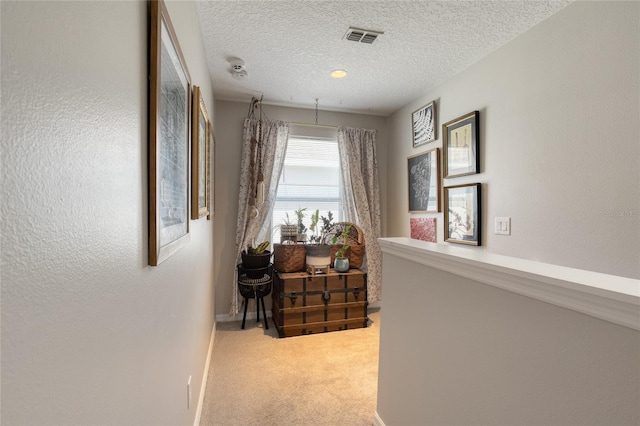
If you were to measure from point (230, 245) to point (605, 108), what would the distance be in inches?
126

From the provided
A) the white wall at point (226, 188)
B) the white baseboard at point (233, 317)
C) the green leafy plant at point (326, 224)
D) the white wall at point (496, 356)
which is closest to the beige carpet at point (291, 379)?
the white baseboard at point (233, 317)

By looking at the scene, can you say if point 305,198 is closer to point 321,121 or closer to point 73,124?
point 321,121

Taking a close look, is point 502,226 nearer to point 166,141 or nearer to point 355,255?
point 355,255

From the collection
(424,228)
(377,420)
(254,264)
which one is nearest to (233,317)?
(254,264)

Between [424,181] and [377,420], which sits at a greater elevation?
→ [424,181]

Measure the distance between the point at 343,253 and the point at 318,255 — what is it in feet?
1.03

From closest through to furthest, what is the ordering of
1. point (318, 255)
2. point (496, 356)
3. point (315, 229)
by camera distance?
1. point (496, 356)
2. point (318, 255)
3. point (315, 229)

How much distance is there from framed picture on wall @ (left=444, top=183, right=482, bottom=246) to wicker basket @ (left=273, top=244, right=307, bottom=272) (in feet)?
4.71

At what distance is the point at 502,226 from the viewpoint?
7.33 ft

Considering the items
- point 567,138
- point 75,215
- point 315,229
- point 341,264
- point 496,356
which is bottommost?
point 341,264

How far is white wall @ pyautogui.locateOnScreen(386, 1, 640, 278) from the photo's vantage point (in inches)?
59.6

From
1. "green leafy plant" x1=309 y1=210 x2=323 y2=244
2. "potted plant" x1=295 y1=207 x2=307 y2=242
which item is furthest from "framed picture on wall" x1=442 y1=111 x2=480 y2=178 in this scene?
"potted plant" x1=295 y1=207 x2=307 y2=242

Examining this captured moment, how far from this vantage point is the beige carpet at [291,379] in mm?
1843

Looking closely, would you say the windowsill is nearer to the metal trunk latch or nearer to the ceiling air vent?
the ceiling air vent
